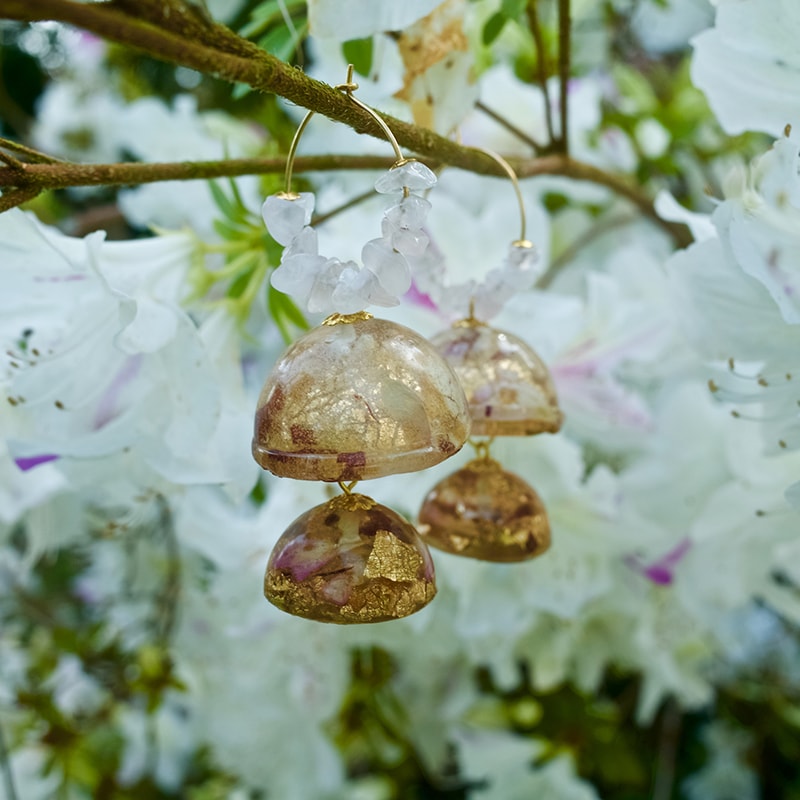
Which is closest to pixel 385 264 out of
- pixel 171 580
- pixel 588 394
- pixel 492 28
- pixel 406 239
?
pixel 406 239

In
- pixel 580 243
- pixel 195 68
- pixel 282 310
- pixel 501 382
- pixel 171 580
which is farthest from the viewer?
pixel 171 580

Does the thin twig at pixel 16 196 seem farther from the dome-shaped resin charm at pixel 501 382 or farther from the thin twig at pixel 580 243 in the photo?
the thin twig at pixel 580 243

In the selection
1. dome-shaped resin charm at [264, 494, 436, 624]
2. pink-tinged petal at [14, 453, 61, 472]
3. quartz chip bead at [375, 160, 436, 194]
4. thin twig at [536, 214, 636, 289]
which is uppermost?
quartz chip bead at [375, 160, 436, 194]

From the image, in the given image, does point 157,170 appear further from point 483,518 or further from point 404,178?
point 483,518

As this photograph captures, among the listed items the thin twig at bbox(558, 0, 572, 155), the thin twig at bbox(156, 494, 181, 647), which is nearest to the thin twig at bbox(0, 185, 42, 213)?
the thin twig at bbox(558, 0, 572, 155)

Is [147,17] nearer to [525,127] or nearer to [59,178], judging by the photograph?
[59,178]

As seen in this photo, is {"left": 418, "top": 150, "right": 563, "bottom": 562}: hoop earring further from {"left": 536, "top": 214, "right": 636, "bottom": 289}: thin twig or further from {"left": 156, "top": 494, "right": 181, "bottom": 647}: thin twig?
{"left": 156, "top": 494, "right": 181, "bottom": 647}: thin twig
